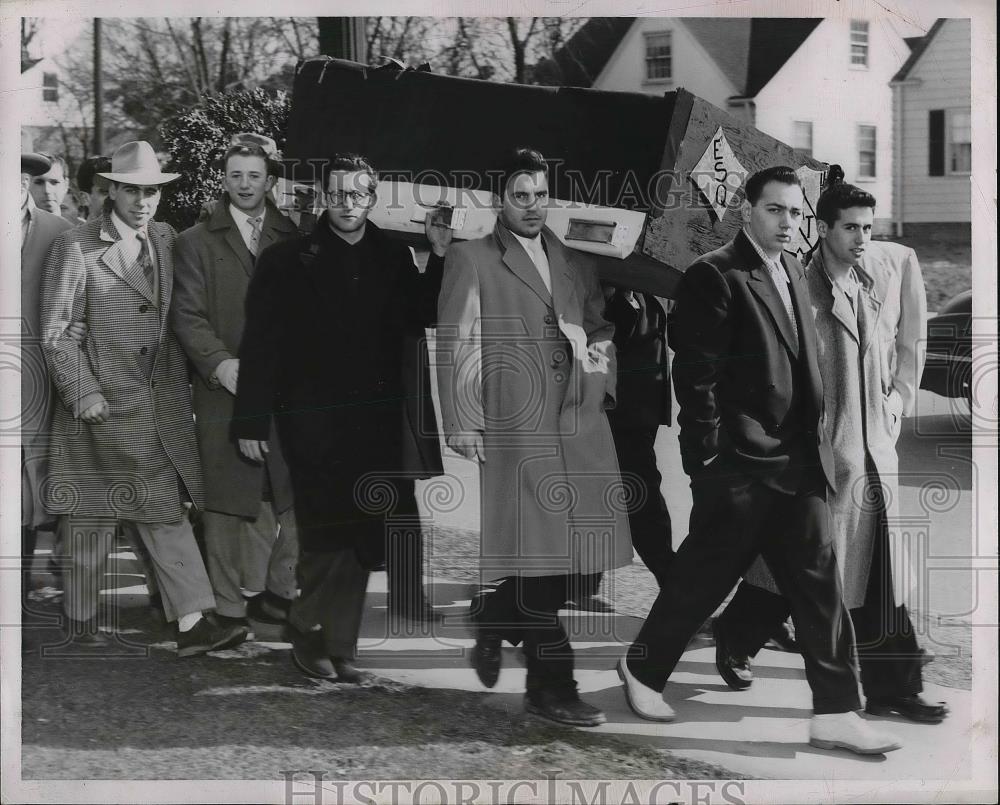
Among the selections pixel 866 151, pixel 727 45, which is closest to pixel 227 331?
pixel 727 45

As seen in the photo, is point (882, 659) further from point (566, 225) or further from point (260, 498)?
point (260, 498)

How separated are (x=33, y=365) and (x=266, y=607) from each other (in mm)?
1427

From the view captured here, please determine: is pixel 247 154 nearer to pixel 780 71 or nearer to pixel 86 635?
pixel 86 635

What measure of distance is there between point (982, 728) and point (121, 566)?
3.75 meters

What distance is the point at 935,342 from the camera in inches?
227

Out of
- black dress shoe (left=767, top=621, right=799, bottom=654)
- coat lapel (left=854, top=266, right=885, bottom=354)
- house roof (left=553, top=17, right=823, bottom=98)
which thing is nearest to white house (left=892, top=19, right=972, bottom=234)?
coat lapel (left=854, top=266, right=885, bottom=354)

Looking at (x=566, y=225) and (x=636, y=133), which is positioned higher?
(x=636, y=133)

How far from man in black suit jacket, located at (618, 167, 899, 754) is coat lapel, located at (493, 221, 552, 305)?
0.59m

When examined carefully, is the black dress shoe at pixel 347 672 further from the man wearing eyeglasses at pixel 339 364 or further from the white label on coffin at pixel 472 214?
the white label on coffin at pixel 472 214

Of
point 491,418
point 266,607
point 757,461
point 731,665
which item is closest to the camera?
point 757,461

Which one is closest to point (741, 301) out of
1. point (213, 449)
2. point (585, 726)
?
point (585, 726)

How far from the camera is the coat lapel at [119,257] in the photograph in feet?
18.5

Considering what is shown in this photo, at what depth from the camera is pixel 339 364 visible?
5637mm

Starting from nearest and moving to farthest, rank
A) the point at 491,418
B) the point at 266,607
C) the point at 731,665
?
1. the point at 491,418
2. the point at 731,665
3. the point at 266,607
